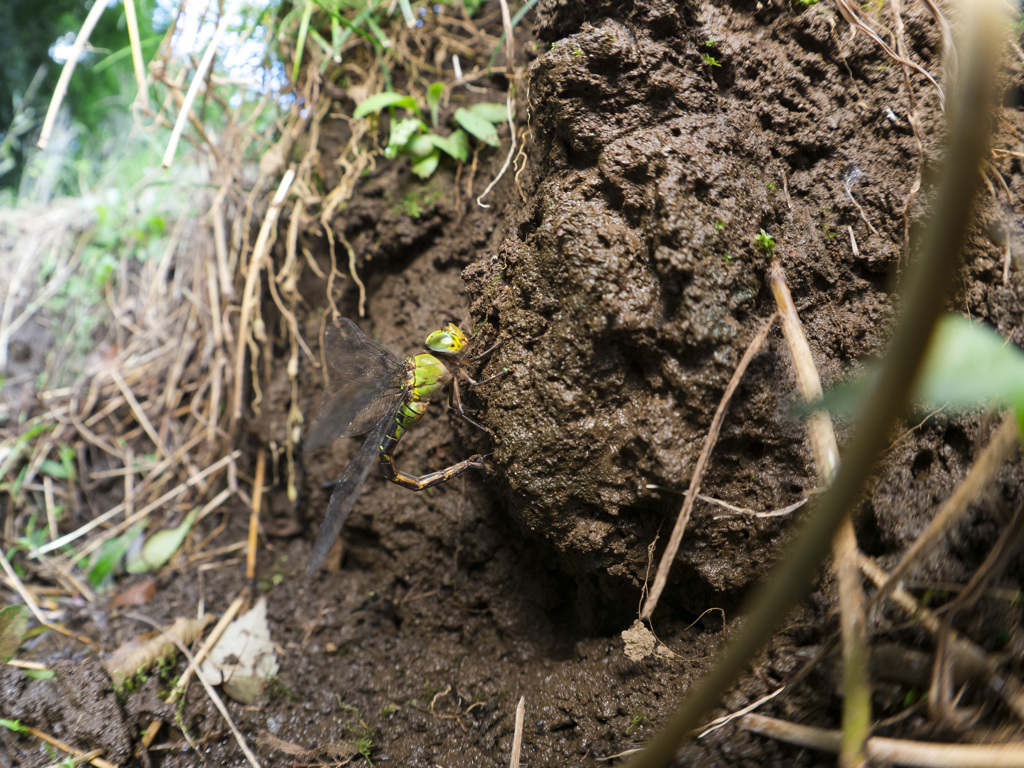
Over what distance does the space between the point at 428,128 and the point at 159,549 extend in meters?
2.39

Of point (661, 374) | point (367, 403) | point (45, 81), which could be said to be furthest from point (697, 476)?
point (45, 81)

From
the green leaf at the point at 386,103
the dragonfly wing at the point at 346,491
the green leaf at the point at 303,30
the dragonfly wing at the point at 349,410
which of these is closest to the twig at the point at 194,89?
the green leaf at the point at 303,30

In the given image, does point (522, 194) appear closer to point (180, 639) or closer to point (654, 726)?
point (654, 726)

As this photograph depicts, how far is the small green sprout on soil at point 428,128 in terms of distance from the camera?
233cm

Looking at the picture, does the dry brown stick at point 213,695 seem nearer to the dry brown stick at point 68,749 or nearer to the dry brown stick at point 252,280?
the dry brown stick at point 68,749

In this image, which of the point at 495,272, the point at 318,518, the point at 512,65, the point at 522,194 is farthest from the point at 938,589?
the point at 318,518

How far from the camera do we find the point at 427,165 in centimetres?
243

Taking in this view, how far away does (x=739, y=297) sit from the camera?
154 cm

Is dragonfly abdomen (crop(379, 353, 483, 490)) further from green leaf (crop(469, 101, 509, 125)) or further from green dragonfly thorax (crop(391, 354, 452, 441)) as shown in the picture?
green leaf (crop(469, 101, 509, 125))

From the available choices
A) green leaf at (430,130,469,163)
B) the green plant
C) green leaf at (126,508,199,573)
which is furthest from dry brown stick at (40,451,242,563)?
the green plant

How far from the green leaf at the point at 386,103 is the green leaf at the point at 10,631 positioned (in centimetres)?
246

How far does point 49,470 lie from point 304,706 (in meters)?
2.20

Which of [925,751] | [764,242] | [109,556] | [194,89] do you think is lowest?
[109,556]

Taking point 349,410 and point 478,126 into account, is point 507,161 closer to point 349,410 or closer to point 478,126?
point 478,126
